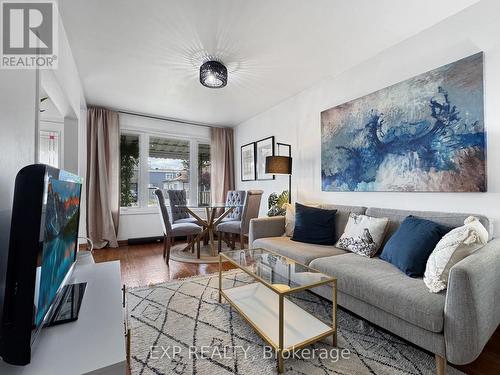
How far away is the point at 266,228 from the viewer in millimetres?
2941

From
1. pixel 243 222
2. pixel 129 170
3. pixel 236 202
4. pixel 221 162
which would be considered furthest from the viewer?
pixel 221 162

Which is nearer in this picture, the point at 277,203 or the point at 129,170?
the point at 277,203

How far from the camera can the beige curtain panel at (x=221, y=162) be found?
5137 millimetres

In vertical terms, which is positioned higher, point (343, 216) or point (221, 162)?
point (221, 162)

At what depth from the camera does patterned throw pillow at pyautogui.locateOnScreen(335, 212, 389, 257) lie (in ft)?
6.89

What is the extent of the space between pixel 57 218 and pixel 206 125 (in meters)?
4.46

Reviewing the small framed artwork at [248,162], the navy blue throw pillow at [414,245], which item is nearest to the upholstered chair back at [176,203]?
the small framed artwork at [248,162]

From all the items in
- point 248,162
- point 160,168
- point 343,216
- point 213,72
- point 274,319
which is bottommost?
point 274,319

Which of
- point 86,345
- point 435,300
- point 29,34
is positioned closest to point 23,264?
point 86,345

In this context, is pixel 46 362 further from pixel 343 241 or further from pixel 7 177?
pixel 343 241

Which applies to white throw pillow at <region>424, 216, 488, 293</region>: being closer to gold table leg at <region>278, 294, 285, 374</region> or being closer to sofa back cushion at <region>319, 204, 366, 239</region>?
gold table leg at <region>278, 294, 285, 374</region>

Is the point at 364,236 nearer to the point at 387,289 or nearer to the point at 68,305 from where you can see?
the point at 387,289

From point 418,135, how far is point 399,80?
595 millimetres

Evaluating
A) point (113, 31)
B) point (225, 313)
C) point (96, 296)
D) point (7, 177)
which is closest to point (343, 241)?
point (225, 313)
